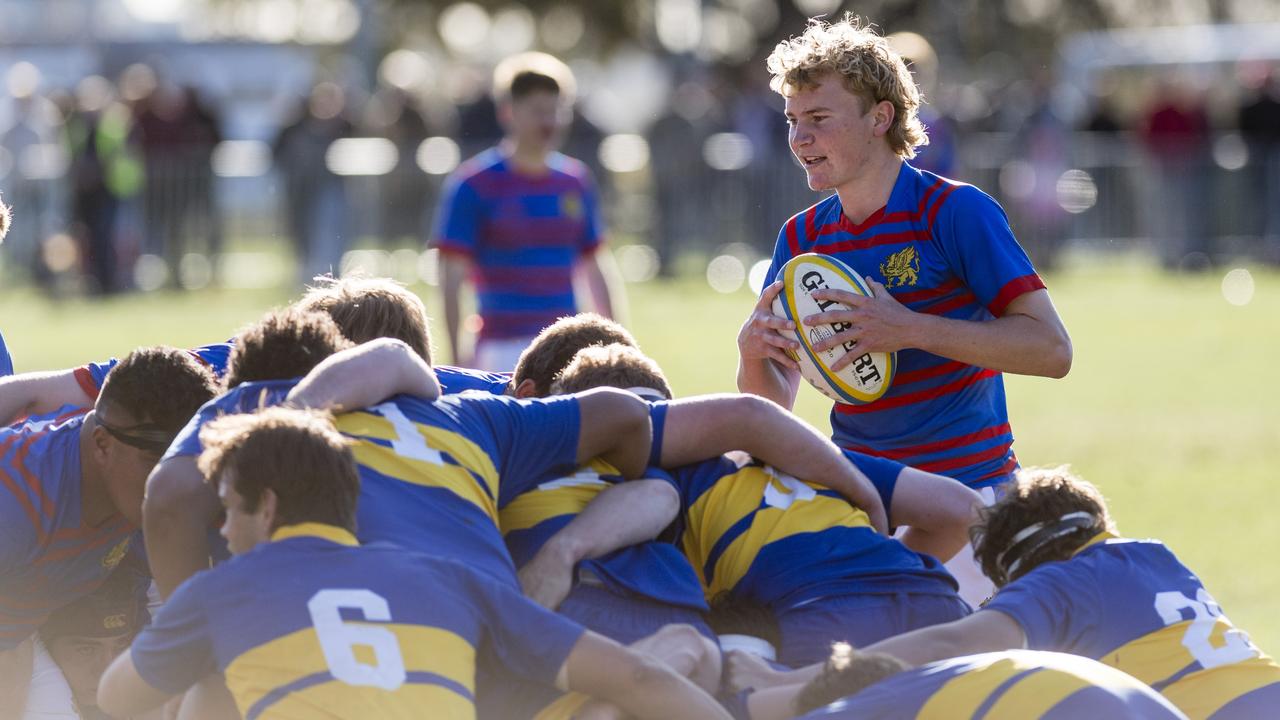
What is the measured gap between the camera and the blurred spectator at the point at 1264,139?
23172 mm


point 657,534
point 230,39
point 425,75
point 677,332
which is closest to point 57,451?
point 657,534

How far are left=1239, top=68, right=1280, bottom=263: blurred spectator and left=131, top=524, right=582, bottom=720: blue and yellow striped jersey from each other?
69.3ft

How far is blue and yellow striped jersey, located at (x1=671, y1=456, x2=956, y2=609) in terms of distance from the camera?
461cm

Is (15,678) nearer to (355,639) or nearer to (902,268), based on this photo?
(355,639)

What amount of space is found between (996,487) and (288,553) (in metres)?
A: 2.38

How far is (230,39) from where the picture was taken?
49906mm

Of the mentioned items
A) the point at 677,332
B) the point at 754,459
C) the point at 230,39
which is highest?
the point at 230,39

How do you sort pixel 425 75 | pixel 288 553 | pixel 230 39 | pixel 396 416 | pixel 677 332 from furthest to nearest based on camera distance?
pixel 230 39 → pixel 425 75 → pixel 677 332 → pixel 396 416 → pixel 288 553

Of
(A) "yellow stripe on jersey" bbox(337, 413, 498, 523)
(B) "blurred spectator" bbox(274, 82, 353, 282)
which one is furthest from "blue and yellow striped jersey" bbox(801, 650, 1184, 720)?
(B) "blurred spectator" bbox(274, 82, 353, 282)

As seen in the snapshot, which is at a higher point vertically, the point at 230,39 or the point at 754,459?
the point at 230,39

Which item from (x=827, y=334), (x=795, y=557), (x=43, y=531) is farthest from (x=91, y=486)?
(x=827, y=334)

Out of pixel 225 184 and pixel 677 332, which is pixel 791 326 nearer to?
pixel 677 332

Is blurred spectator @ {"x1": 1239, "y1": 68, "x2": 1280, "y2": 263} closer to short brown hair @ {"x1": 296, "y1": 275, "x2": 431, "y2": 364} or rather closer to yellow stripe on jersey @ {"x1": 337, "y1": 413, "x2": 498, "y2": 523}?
short brown hair @ {"x1": 296, "y1": 275, "x2": 431, "y2": 364}

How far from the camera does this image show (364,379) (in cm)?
441
